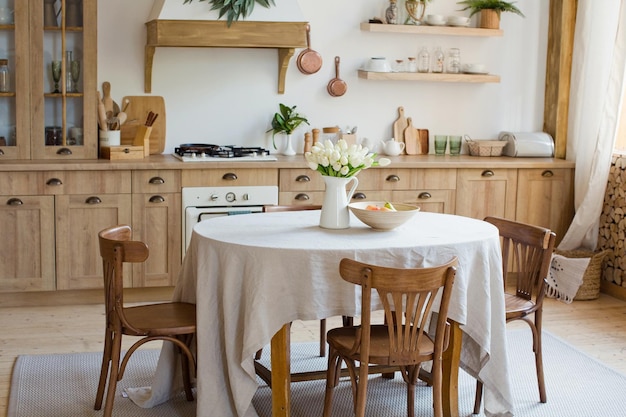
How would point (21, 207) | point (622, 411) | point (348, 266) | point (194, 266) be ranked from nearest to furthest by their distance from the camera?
point (348, 266) → point (194, 266) → point (622, 411) → point (21, 207)

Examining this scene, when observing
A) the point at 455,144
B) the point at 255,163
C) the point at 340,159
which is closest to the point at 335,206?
the point at 340,159

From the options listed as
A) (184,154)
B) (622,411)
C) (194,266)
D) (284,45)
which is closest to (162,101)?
(184,154)

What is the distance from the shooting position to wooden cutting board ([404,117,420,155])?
5980 millimetres

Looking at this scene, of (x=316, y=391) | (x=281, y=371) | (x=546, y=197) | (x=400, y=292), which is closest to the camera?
(x=400, y=292)

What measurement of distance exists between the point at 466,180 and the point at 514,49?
1.22 metres

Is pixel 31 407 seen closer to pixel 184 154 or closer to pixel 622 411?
pixel 184 154

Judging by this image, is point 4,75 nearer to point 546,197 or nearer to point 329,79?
point 329,79

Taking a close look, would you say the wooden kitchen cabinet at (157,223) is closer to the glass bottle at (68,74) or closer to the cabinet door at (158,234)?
the cabinet door at (158,234)

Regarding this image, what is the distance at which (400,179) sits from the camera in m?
5.40

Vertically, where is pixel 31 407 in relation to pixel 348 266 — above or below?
below

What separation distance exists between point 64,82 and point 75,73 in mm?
82

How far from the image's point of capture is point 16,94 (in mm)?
4988

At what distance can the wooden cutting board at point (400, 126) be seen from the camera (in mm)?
5973

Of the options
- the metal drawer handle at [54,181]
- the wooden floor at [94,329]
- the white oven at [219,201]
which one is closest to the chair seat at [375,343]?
the wooden floor at [94,329]
